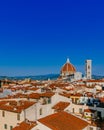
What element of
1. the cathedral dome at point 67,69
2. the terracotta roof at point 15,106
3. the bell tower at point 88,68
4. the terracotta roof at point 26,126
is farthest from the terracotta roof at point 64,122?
the bell tower at point 88,68

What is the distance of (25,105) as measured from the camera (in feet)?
140

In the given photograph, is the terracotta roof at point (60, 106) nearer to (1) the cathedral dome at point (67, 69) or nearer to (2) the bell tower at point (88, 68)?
(1) the cathedral dome at point (67, 69)

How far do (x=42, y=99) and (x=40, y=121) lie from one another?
45.6 feet

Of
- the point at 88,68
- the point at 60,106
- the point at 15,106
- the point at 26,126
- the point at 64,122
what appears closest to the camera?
the point at 64,122

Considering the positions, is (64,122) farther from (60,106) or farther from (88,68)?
(88,68)

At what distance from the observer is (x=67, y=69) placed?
15662 cm

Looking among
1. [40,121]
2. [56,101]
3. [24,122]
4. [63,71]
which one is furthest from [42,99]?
[63,71]

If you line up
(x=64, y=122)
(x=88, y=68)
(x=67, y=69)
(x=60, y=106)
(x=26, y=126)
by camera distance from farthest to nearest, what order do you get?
(x=88, y=68) → (x=67, y=69) → (x=60, y=106) → (x=26, y=126) → (x=64, y=122)

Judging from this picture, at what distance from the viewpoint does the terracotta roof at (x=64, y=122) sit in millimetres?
34219

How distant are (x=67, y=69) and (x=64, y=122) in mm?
121079

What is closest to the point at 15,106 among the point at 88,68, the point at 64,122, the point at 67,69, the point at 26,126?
the point at 26,126

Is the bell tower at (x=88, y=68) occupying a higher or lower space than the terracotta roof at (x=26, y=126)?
higher

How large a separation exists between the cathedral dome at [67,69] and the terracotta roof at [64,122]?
384 feet

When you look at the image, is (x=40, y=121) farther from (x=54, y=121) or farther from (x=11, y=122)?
(x=11, y=122)
